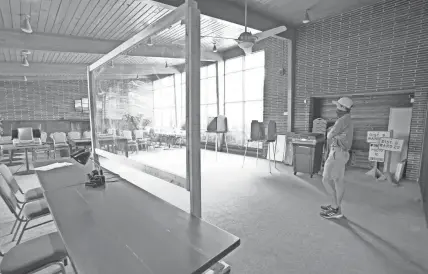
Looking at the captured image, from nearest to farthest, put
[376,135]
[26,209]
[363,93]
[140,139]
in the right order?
1. [26,209]
2. [140,139]
3. [376,135]
4. [363,93]

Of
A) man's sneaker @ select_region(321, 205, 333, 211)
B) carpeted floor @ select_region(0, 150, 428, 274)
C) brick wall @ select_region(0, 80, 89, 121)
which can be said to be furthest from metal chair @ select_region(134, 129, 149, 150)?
brick wall @ select_region(0, 80, 89, 121)

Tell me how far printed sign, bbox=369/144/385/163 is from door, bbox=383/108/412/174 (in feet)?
0.45

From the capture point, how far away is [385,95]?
18.6ft

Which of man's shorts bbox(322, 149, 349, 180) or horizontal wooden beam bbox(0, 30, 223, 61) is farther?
horizontal wooden beam bbox(0, 30, 223, 61)

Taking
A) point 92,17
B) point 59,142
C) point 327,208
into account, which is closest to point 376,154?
point 327,208

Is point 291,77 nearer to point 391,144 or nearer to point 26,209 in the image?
point 391,144

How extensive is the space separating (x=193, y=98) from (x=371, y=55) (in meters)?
5.83

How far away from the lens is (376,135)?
5.44m

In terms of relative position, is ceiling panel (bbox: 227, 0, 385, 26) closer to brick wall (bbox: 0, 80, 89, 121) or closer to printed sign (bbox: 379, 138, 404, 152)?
printed sign (bbox: 379, 138, 404, 152)

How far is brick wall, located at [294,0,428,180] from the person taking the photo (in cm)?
489

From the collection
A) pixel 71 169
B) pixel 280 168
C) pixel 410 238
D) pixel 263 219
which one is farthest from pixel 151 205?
pixel 280 168

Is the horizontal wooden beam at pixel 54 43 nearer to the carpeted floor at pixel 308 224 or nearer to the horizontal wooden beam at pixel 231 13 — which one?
the horizontal wooden beam at pixel 231 13

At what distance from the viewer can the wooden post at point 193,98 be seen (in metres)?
1.37

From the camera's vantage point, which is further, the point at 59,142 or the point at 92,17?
the point at 59,142
